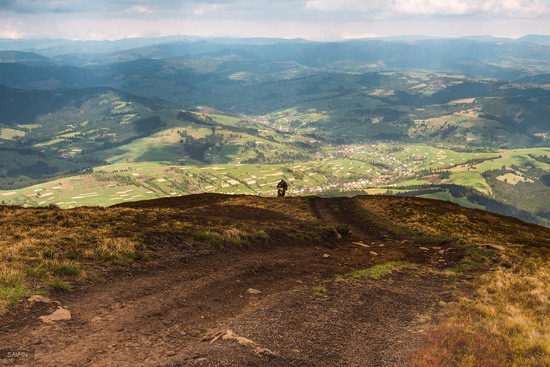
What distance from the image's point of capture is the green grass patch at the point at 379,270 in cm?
2838

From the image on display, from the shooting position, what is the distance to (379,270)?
30.7 m

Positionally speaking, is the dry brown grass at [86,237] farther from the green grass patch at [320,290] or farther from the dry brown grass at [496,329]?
the dry brown grass at [496,329]

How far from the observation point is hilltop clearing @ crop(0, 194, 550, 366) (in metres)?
15.6

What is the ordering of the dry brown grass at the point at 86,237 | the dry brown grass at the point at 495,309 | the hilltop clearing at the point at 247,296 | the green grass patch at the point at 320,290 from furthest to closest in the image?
the green grass patch at the point at 320,290
the dry brown grass at the point at 86,237
the dry brown grass at the point at 495,309
the hilltop clearing at the point at 247,296

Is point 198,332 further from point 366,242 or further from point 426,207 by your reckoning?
point 426,207

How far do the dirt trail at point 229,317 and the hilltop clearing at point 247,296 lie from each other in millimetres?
84

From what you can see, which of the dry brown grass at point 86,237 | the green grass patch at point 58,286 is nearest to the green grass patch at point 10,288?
the dry brown grass at point 86,237

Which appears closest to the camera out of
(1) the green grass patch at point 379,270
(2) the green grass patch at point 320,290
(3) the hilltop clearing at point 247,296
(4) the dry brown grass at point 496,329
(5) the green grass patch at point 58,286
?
(3) the hilltop clearing at point 247,296

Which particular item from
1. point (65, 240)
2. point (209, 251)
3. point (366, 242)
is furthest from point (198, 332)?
point (366, 242)

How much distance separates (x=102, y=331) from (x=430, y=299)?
20.6m

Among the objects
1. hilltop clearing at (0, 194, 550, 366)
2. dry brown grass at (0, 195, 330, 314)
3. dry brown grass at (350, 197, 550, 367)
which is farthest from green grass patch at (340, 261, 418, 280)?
dry brown grass at (0, 195, 330, 314)

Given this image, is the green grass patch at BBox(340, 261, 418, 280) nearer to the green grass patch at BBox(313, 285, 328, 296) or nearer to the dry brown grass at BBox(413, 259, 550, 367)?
the green grass patch at BBox(313, 285, 328, 296)

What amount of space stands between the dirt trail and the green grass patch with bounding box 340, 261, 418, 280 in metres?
0.92

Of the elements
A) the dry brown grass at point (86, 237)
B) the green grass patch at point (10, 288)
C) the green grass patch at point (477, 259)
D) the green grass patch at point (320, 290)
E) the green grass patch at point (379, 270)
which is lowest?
the green grass patch at point (477, 259)
